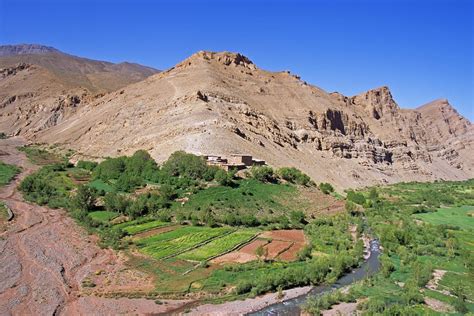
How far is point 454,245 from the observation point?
39156 millimetres

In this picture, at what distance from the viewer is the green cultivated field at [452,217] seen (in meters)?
52.0

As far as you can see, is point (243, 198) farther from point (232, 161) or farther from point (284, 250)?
point (284, 250)

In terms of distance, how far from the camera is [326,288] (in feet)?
94.4

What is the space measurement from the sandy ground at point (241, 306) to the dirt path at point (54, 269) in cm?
179

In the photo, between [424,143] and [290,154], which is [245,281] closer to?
[290,154]

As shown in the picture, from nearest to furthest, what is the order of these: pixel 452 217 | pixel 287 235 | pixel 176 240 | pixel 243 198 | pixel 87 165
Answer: pixel 176 240
pixel 287 235
pixel 243 198
pixel 452 217
pixel 87 165

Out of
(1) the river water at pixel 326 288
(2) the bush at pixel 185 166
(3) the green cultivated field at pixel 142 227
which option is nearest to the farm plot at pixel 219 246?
(3) the green cultivated field at pixel 142 227

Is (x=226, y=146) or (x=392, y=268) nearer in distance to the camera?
(x=392, y=268)

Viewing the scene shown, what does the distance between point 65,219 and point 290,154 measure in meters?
42.8

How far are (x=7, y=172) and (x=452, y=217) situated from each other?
60.2m

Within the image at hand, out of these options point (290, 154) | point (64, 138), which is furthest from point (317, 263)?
point (64, 138)

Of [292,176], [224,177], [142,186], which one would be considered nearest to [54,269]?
[142,186]

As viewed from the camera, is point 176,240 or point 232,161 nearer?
point 176,240

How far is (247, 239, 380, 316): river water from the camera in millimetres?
25125
